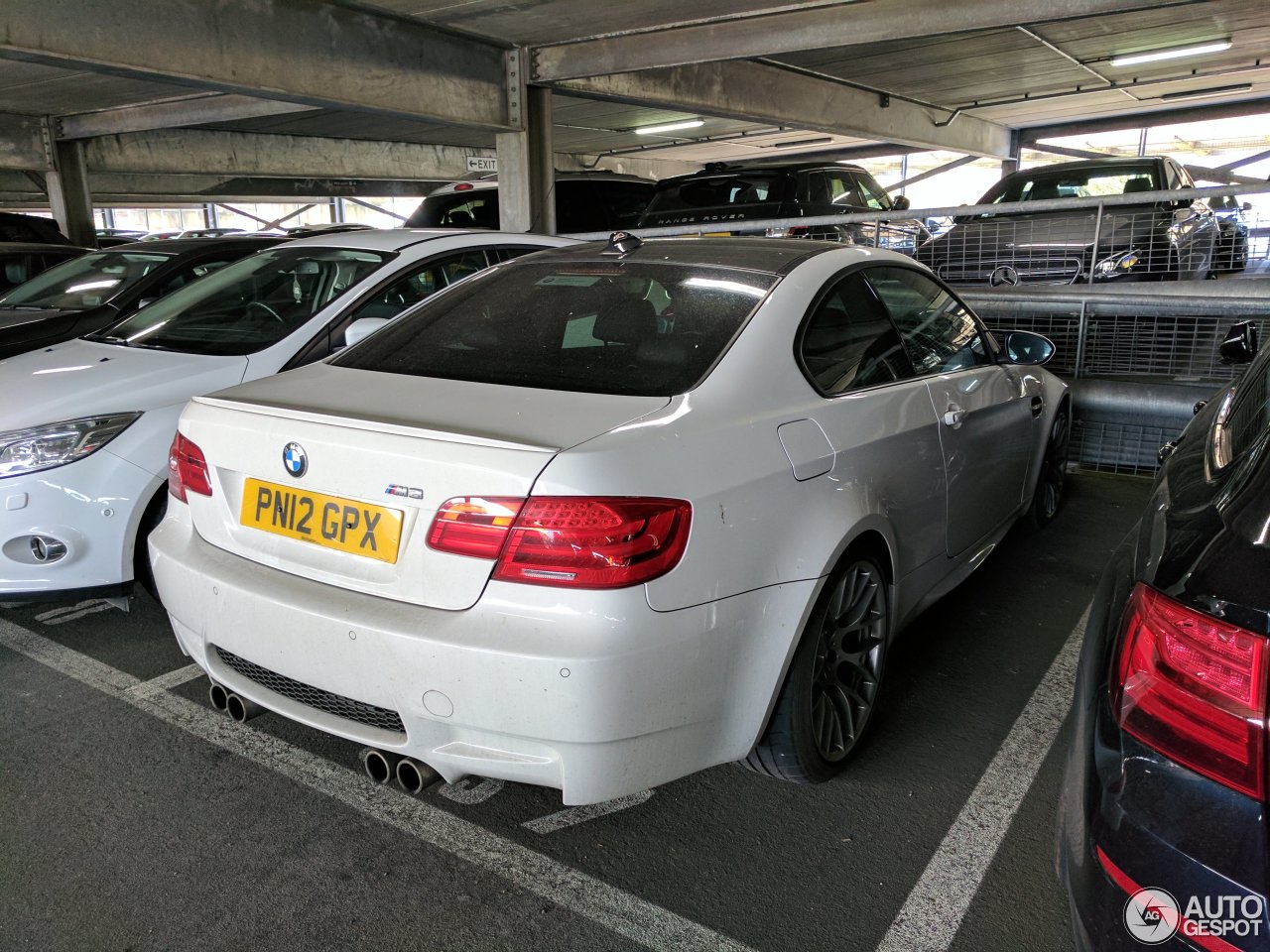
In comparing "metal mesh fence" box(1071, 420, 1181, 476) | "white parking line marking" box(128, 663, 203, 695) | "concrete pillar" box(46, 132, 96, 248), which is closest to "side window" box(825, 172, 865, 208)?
"metal mesh fence" box(1071, 420, 1181, 476)

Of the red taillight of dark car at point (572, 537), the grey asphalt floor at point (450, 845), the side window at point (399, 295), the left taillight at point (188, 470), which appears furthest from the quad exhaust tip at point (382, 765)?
the side window at point (399, 295)

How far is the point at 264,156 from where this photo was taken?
1995cm

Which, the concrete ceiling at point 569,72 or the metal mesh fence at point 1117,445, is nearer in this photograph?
the metal mesh fence at point 1117,445

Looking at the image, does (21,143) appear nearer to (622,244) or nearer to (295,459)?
(622,244)

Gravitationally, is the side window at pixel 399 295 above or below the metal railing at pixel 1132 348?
above

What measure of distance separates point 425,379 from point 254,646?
0.79 meters

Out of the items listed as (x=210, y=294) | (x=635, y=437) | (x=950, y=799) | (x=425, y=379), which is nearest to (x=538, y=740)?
(x=635, y=437)

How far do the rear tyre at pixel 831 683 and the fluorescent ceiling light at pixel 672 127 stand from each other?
57.2 feet

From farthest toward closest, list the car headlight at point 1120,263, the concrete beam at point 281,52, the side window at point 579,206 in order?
the side window at point 579,206 → the car headlight at point 1120,263 → the concrete beam at point 281,52

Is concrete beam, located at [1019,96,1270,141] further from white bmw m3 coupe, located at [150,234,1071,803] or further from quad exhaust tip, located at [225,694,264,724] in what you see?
quad exhaust tip, located at [225,694,264,724]

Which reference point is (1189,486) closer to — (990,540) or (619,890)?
(619,890)

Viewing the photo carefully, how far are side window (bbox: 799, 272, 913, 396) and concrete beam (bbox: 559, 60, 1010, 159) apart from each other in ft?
26.3

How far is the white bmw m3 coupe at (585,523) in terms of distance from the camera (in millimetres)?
1945

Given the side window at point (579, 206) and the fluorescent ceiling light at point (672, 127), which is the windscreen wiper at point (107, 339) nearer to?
the side window at point (579, 206)
